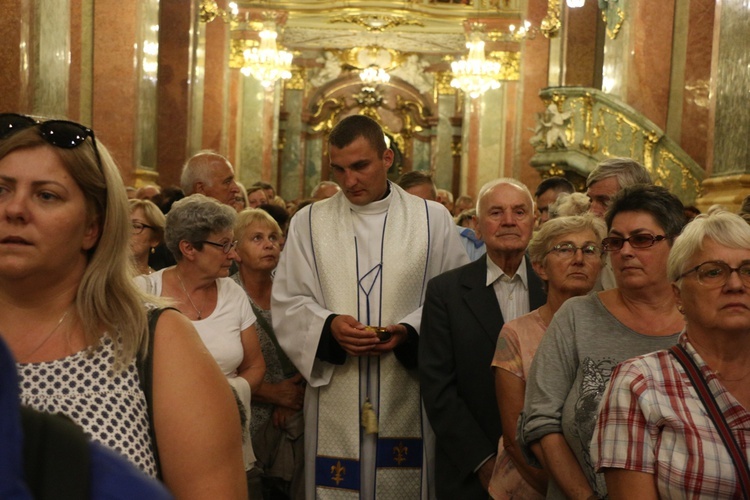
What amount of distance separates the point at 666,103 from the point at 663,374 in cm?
1504

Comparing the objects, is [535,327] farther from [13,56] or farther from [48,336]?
[13,56]

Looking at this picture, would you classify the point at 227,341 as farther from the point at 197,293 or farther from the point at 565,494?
the point at 565,494

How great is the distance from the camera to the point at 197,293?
17.0 feet

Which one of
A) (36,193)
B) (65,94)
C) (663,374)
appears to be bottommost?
(663,374)

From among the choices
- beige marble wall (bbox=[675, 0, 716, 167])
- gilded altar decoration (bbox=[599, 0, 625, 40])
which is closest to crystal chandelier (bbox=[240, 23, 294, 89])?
gilded altar decoration (bbox=[599, 0, 625, 40])

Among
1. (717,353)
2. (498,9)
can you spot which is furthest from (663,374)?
(498,9)

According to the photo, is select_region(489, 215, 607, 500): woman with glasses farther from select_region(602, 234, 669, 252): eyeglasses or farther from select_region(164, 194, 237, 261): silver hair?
select_region(164, 194, 237, 261): silver hair

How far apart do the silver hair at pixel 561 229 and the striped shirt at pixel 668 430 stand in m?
1.36

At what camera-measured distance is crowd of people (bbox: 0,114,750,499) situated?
7.51 feet

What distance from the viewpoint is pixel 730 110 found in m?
11.1

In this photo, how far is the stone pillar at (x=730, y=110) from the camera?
1080 cm

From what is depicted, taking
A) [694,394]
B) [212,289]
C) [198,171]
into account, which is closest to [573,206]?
[212,289]

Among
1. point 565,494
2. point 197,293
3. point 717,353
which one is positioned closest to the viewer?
point 717,353

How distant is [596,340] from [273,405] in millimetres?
2595
